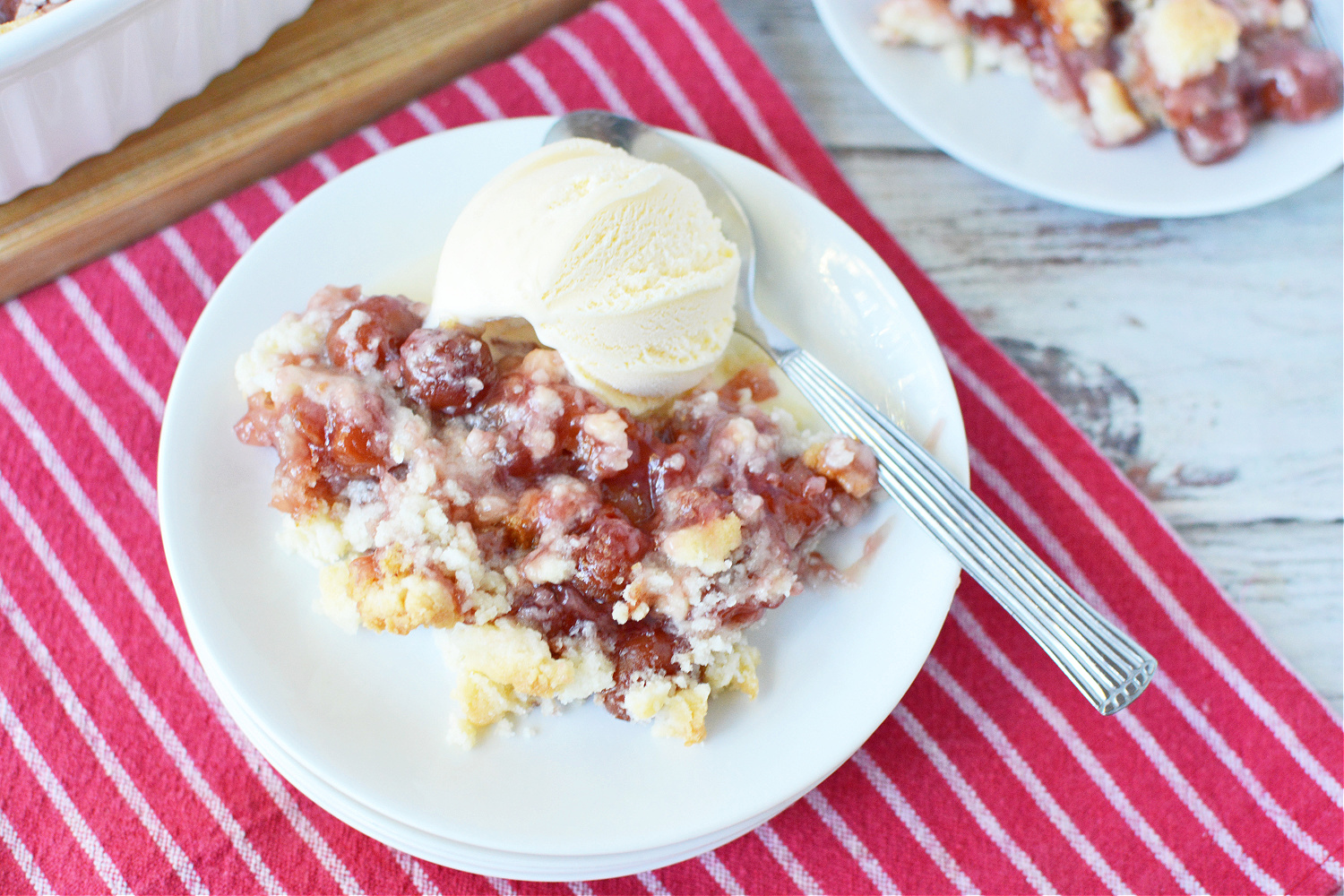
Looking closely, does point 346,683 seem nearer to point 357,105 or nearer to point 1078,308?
point 357,105

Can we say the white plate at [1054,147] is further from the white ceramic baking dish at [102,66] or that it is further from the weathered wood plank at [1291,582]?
the white ceramic baking dish at [102,66]

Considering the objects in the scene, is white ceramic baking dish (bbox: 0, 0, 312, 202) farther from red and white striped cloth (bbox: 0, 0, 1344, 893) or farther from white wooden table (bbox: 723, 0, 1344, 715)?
white wooden table (bbox: 723, 0, 1344, 715)

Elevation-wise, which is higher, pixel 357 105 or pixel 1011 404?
pixel 357 105

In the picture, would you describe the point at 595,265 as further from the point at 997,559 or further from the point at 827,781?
the point at 827,781

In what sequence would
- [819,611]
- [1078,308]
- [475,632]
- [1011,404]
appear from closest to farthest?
[475,632]
[819,611]
[1011,404]
[1078,308]

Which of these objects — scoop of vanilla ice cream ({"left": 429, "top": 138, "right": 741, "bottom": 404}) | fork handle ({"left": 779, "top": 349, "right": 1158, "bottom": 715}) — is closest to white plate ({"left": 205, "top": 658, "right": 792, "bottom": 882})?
fork handle ({"left": 779, "top": 349, "right": 1158, "bottom": 715})

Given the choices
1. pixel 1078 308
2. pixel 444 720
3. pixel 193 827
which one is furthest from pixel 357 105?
pixel 1078 308
